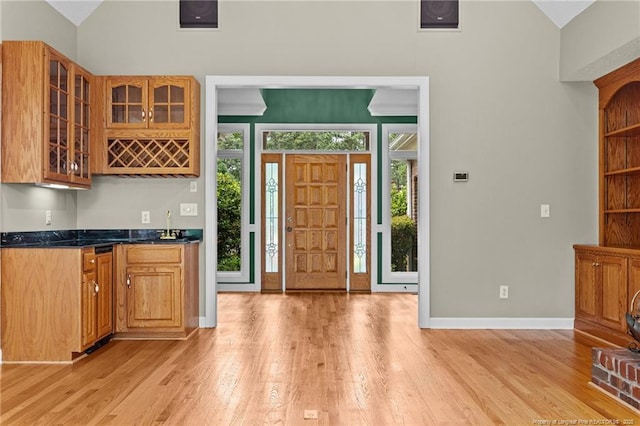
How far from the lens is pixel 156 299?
183 inches

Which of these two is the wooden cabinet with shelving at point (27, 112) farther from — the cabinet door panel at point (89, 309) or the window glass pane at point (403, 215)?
the window glass pane at point (403, 215)

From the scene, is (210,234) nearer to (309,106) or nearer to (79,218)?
(79,218)

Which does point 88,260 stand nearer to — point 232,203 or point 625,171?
point 232,203

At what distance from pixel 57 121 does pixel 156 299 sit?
5.33 ft

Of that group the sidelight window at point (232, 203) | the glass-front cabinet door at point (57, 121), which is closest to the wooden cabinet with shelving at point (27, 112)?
the glass-front cabinet door at point (57, 121)

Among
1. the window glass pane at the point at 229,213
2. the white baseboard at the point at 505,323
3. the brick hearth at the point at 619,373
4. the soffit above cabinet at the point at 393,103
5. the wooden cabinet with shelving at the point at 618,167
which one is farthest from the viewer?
the window glass pane at the point at 229,213

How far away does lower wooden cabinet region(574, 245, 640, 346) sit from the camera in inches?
172

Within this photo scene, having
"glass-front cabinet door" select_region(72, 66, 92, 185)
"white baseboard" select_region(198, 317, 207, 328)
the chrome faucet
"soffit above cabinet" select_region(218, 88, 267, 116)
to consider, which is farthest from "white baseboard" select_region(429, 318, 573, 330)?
"soffit above cabinet" select_region(218, 88, 267, 116)

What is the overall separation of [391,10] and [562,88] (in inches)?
70.5

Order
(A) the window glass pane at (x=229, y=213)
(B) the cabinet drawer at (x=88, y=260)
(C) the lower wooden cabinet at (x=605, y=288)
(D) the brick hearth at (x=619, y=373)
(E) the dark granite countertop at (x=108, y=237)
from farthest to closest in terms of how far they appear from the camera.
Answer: (A) the window glass pane at (x=229, y=213), (E) the dark granite countertop at (x=108, y=237), (C) the lower wooden cabinet at (x=605, y=288), (B) the cabinet drawer at (x=88, y=260), (D) the brick hearth at (x=619, y=373)

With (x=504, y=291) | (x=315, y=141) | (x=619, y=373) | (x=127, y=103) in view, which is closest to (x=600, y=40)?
(x=504, y=291)

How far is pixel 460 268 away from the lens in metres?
5.24

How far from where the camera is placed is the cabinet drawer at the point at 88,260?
4.02 m

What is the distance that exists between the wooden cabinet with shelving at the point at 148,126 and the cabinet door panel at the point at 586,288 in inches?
145
